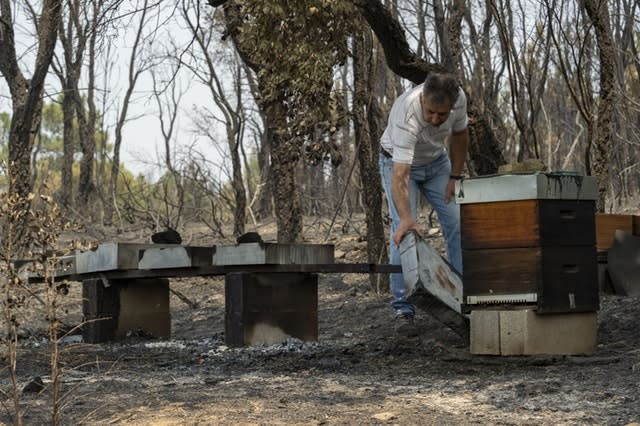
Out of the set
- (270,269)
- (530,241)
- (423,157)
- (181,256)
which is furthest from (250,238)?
(530,241)

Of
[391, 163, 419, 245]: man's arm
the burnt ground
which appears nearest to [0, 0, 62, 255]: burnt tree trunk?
the burnt ground

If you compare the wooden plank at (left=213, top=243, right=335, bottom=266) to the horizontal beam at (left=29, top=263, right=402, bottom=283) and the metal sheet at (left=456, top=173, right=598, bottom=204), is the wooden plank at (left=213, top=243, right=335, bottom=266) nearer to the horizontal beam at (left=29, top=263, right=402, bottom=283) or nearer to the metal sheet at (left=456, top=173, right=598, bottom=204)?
the horizontal beam at (left=29, top=263, right=402, bottom=283)

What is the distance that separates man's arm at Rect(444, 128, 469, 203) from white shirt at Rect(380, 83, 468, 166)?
0.06m

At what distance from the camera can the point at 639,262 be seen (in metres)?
8.47

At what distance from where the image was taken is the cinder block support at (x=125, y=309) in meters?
8.05

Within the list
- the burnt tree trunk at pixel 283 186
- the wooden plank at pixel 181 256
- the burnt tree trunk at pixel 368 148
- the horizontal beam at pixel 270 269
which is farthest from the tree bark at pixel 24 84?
the wooden plank at pixel 181 256

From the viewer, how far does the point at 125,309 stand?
8.22 metres

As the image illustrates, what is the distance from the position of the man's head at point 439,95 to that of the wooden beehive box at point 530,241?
0.61 meters

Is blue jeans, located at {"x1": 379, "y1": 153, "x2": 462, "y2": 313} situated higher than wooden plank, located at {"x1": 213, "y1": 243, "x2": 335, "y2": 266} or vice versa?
blue jeans, located at {"x1": 379, "y1": 153, "x2": 462, "y2": 313}

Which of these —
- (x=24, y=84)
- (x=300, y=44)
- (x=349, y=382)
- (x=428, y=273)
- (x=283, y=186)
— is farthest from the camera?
(x=24, y=84)

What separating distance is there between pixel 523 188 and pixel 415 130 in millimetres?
954

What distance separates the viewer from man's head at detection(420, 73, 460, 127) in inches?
236

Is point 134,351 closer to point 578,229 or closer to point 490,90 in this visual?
Result: point 578,229

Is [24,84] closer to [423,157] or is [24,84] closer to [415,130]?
[423,157]
